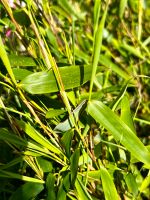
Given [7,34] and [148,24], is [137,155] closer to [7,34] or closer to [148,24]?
[7,34]

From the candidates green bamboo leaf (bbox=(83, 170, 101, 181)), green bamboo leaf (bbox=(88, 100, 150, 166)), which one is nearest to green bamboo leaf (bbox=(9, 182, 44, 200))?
green bamboo leaf (bbox=(83, 170, 101, 181))

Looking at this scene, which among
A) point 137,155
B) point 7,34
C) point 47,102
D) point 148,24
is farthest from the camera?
point 148,24

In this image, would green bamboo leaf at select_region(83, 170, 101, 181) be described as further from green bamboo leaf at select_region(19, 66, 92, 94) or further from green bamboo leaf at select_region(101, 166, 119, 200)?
green bamboo leaf at select_region(19, 66, 92, 94)

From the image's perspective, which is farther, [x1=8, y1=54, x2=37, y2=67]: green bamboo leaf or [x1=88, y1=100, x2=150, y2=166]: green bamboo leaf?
[x1=8, y1=54, x2=37, y2=67]: green bamboo leaf

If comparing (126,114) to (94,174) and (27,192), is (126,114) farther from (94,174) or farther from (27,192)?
(27,192)

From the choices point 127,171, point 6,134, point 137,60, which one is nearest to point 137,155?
point 127,171
